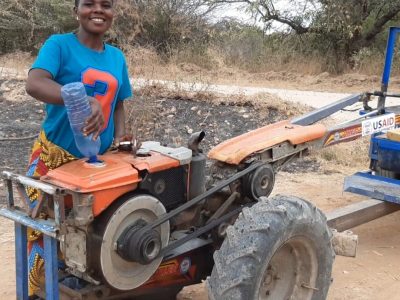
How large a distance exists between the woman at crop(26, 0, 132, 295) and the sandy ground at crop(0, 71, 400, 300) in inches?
57.7

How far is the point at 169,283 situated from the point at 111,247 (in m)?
0.65

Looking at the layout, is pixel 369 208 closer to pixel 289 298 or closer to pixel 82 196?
pixel 289 298

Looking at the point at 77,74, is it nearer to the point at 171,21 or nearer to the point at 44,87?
the point at 44,87

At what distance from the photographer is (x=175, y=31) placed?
18766 millimetres

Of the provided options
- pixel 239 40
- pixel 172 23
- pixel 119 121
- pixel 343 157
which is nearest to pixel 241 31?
pixel 239 40

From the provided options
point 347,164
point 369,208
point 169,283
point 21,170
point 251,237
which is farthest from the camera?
point 347,164

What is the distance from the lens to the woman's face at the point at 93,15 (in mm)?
2936

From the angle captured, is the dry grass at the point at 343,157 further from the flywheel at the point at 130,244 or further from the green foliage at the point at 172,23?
the green foliage at the point at 172,23

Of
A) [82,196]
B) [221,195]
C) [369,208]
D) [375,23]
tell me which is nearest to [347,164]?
[369,208]

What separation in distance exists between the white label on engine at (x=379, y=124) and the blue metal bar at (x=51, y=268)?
264 cm

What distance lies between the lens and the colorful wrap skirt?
3.02 metres

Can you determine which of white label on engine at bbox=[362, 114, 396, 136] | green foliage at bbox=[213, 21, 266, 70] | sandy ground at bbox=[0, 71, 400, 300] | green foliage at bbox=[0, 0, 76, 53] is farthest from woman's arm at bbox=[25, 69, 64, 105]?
green foliage at bbox=[213, 21, 266, 70]

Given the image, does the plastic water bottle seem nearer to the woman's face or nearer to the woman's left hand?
the woman's left hand

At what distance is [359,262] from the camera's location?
4.73 meters
